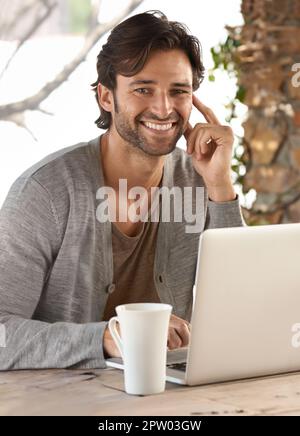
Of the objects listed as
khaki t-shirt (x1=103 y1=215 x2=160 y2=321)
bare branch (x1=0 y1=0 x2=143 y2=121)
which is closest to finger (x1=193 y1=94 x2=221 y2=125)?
khaki t-shirt (x1=103 y1=215 x2=160 y2=321)

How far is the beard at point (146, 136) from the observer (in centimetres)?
231

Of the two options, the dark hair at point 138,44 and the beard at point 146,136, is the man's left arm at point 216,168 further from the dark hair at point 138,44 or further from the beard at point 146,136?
the dark hair at point 138,44

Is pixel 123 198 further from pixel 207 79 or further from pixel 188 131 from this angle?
pixel 207 79

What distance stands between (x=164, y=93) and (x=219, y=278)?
33.3 inches

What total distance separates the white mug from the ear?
1018 mm

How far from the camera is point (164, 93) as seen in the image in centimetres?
229

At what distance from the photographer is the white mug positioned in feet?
4.98

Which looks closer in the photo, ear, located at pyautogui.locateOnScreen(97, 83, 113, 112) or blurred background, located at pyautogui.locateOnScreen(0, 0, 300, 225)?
ear, located at pyautogui.locateOnScreen(97, 83, 113, 112)

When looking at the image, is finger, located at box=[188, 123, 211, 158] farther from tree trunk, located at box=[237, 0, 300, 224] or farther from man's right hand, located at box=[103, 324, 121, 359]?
tree trunk, located at box=[237, 0, 300, 224]

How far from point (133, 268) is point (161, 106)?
428mm

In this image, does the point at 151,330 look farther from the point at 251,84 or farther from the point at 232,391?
the point at 251,84
